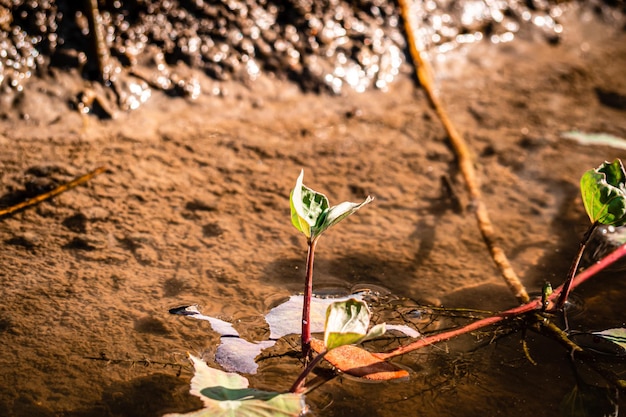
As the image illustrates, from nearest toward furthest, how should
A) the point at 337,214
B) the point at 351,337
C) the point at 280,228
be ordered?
the point at 351,337 < the point at 337,214 < the point at 280,228

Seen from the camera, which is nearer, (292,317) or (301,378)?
(301,378)

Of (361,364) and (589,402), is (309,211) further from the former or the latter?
(589,402)

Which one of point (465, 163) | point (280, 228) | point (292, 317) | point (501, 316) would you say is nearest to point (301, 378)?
point (292, 317)

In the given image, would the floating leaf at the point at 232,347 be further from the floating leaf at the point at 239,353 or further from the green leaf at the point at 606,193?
the green leaf at the point at 606,193

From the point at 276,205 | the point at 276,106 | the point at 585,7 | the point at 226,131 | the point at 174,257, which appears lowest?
the point at 174,257

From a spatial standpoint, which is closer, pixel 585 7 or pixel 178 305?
pixel 178 305

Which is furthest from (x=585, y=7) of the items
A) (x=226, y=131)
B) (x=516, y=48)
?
(x=226, y=131)

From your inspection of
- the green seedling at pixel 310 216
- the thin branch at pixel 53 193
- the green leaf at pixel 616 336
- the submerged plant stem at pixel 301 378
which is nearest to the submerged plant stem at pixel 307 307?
the green seedling at pixel 310 216

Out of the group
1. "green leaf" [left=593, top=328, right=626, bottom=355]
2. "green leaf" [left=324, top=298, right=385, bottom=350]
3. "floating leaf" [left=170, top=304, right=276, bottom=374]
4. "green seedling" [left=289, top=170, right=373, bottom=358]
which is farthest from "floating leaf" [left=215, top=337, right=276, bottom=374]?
"green leaf" [left=593, top=328, right=626, bottom=355]

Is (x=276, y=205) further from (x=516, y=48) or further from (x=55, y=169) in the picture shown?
(x=516, y=48)
